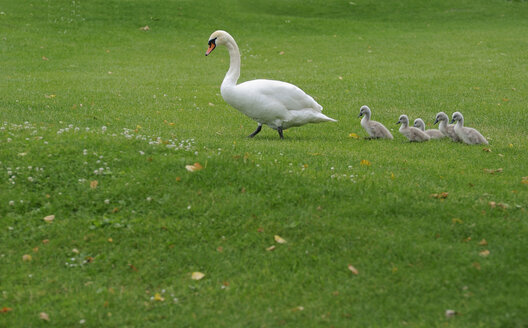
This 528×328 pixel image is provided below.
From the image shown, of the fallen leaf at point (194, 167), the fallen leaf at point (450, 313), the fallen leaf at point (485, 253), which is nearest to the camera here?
the fallen leaf at point (450, 313)

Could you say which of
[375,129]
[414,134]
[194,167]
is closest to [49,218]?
[194,167]

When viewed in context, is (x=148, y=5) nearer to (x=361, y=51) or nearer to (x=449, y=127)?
(x=361, y=51)

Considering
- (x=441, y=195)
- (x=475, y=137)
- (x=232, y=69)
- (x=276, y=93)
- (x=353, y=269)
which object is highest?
(x=232, y=69)

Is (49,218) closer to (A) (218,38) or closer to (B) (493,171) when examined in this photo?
(A) (218,38)

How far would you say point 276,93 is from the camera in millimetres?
10562

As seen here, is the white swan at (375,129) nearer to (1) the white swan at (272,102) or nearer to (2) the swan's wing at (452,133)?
(1) the white swan at (272,102)

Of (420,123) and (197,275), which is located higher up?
(420,123)

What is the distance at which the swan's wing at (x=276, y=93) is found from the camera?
10484 millimetres

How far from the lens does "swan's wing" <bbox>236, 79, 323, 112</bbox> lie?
413 inches

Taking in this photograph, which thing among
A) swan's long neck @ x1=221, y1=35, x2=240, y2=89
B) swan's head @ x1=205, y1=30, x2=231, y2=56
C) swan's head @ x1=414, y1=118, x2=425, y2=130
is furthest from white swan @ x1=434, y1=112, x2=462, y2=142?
swan's head @ x1=205, y1=30, x2=231, y2=56

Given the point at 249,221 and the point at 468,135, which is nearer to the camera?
the point at 249,221

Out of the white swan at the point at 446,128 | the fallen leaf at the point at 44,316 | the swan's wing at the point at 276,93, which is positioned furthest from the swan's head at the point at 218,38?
the fallen leaf at the point at 44,316

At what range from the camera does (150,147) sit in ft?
28.3

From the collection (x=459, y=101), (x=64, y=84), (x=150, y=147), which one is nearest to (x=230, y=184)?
(x=150, y=147)
